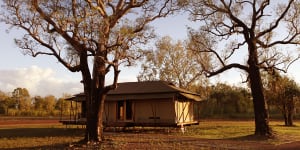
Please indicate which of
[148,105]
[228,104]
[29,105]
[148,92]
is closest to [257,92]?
[148,92]

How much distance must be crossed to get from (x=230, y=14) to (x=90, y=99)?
11.8 metres

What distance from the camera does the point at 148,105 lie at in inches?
1168

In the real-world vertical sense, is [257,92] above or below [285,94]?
below

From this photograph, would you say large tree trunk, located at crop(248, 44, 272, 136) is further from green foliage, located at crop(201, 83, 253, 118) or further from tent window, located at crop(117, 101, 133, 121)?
green foliage, located at crop(201, 83, 253, 118)

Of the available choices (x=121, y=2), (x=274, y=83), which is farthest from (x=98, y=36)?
(x=274, y=83)

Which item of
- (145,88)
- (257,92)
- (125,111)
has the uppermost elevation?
(145,88)

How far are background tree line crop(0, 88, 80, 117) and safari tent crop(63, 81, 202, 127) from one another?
1358 inches

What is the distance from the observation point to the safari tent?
92.6 feet

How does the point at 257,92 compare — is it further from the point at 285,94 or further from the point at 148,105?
the point at 285,94

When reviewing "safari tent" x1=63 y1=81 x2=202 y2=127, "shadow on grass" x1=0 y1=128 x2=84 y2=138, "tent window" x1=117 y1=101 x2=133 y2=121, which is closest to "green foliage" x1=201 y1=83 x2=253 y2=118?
"safari tent" x1=63 y1=81 x2=202 y2=127

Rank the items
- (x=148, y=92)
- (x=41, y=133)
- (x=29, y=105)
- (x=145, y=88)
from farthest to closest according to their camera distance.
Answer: (x=29, y=105) → (x=145, y=88) → (x=148, y=92) → (x=41, y=133)

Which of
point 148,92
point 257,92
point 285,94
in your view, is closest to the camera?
point 257,92

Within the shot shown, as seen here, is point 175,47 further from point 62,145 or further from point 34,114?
point 34,114

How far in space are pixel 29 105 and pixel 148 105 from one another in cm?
5256
